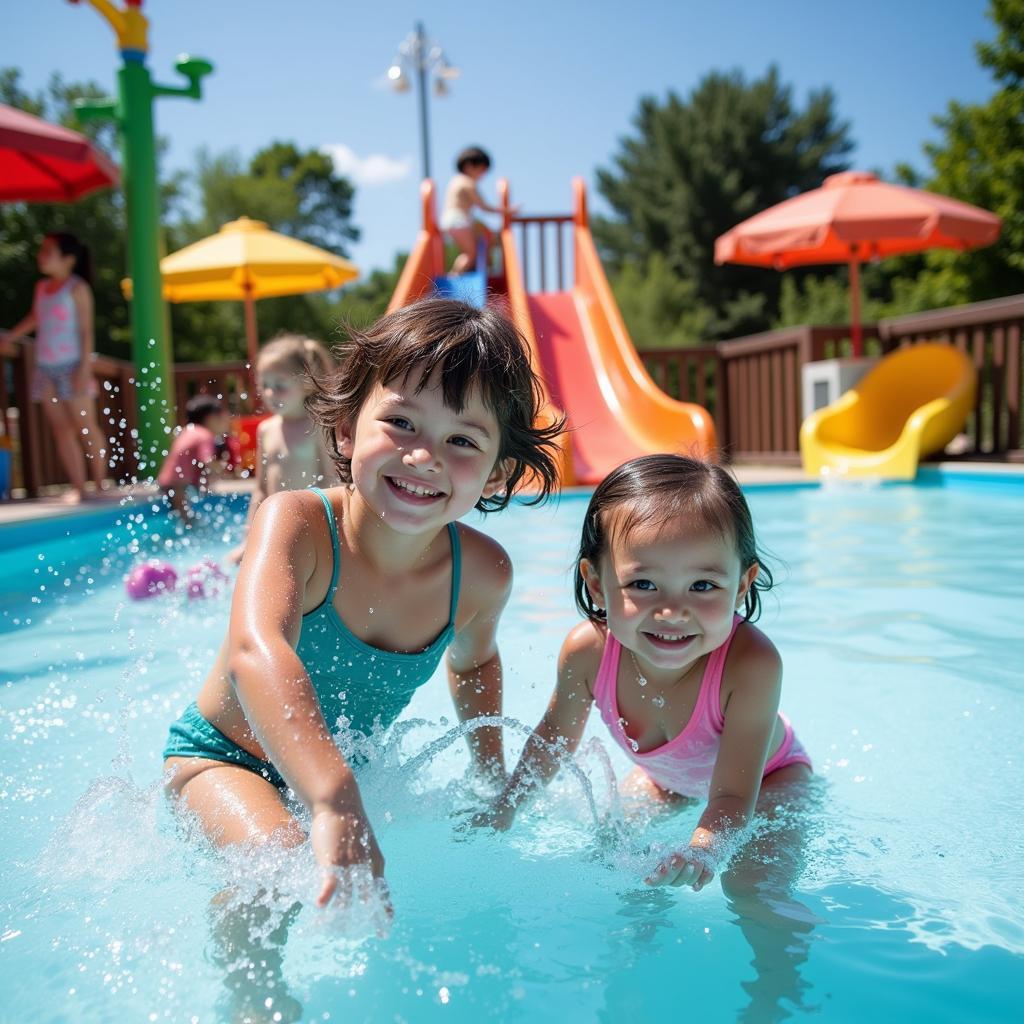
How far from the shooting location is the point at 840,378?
9.36 metres

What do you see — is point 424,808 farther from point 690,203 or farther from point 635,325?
point 690,203

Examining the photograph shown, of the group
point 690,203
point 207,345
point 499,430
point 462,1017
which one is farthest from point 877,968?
point 690,203

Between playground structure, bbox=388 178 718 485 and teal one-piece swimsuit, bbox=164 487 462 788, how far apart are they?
5131 mm

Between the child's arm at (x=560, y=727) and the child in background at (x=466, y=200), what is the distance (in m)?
8.80

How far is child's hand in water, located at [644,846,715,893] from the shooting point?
1510mm

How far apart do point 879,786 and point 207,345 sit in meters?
29.5

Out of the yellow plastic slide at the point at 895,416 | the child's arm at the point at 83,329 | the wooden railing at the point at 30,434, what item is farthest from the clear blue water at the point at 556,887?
the yellow plastic slide at the point at 895,416

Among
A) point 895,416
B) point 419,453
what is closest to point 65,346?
point 419,453

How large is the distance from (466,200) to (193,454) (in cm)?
481

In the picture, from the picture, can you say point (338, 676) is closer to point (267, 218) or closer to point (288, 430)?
point (288, 430)

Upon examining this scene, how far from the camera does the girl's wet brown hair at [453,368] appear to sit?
1.67 meters

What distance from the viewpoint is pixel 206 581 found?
4.60m

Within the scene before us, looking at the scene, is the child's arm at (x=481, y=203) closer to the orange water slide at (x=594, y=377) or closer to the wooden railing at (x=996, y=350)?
the orange water slide at (x=594, y=377)

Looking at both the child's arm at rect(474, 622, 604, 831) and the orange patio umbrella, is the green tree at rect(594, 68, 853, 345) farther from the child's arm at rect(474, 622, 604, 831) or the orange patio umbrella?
the child's arm at rect(474, 622, 604, 831)
